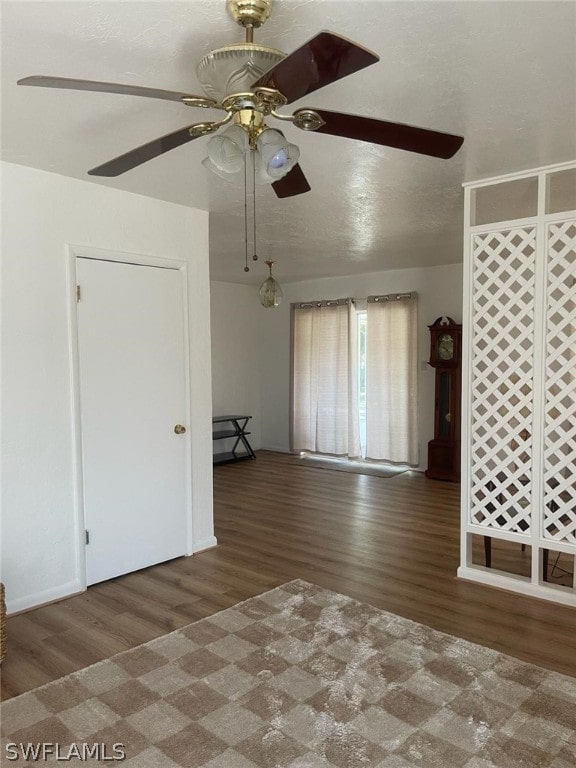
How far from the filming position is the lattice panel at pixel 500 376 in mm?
3223

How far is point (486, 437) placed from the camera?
3.38m

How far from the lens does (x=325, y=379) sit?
289 inches

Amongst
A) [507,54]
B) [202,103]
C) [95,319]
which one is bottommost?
[95,319]

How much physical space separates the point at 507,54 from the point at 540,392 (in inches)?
74.9

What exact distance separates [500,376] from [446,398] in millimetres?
2917

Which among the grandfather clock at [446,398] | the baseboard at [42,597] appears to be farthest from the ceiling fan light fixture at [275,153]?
the grandfather clock at [446,398]

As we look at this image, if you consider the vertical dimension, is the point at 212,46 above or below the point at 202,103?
above

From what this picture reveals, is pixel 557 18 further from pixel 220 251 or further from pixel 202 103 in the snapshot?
pixel 220 251

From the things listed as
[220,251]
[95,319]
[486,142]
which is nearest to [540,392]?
[486,142]

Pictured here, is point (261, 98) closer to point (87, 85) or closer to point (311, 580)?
point (87, 85)

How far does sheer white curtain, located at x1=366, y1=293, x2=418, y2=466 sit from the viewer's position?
258 inches

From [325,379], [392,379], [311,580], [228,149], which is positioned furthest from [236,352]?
[228,149]

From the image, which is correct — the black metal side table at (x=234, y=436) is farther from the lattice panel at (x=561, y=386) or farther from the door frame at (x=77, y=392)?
the lattice panel at (x=561, y=386)

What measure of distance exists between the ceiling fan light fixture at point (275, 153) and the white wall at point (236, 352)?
572cm
